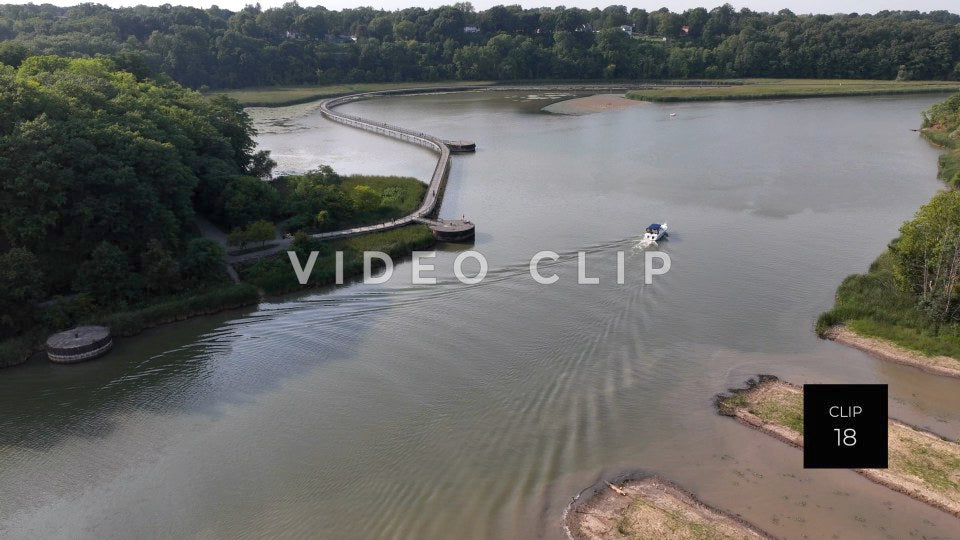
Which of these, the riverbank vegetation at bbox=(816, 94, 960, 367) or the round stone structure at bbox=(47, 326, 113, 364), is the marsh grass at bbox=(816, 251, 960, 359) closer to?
the riverbank vegetation at bbox=(816, 94, 960, 367)

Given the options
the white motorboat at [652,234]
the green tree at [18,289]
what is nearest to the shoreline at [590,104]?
the white motorboat at [652,234]

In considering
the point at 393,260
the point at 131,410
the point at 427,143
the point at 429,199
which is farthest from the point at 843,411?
the point at 427,143

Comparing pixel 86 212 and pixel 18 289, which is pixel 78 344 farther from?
pixel 86 212

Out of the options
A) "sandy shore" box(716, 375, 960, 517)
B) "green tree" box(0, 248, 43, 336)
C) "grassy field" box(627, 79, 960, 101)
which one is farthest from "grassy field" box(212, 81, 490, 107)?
"sandy shore" box(716, 375, 960, 517)

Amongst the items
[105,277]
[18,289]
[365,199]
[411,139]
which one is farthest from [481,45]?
[18,289]

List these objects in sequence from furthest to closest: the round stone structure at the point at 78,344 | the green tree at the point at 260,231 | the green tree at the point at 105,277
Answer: the green tree at the point at 260,231, the green tree at the point at 105,277, the round stone structure at the point at 78,344

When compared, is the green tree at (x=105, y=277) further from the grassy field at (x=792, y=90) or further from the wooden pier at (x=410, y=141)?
the grassy field at (x=792, y=90)

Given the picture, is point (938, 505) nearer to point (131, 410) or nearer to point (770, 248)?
point (770, 248)
